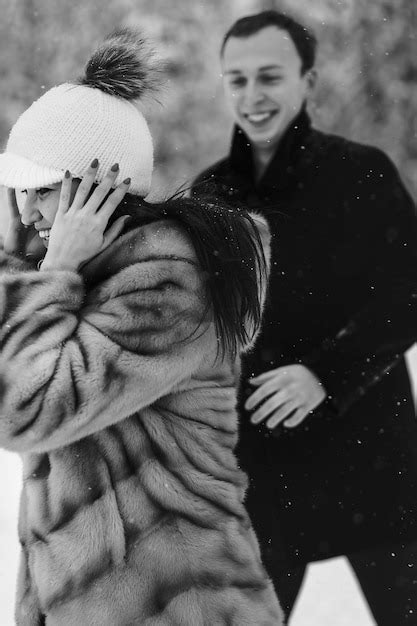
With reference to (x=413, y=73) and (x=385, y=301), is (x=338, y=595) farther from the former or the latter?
(x=413, y=73)

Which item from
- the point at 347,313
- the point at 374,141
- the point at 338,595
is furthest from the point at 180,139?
the point at 347,313

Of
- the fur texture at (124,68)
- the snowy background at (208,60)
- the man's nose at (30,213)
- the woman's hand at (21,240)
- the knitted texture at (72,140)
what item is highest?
the fur texture at (124,68)

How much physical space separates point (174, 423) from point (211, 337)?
0.17 meters

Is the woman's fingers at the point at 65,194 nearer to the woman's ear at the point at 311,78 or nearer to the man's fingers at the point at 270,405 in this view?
the man's fingers at the point at 270,405

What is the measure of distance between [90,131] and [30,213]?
0.61 ft

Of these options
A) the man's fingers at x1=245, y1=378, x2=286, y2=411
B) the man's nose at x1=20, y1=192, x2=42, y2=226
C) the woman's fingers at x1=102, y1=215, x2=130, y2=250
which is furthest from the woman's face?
the man's fingers at x1=245, y1=378, x2=286, y2=411

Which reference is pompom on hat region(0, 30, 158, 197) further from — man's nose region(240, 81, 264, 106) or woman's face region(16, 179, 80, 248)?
man's nose region(240, 81, 264, 106)

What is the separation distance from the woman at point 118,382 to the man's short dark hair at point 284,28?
0.87 meters

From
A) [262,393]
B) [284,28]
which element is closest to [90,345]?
[262,393]

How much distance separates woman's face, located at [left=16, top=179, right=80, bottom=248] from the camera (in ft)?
5.46

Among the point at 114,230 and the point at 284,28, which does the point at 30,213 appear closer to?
the point at 114,230

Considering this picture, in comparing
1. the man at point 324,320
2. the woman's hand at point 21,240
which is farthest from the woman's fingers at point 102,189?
the man at point 324,320

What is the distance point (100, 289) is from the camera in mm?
1567

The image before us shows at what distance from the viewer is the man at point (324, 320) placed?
2.40 meters
